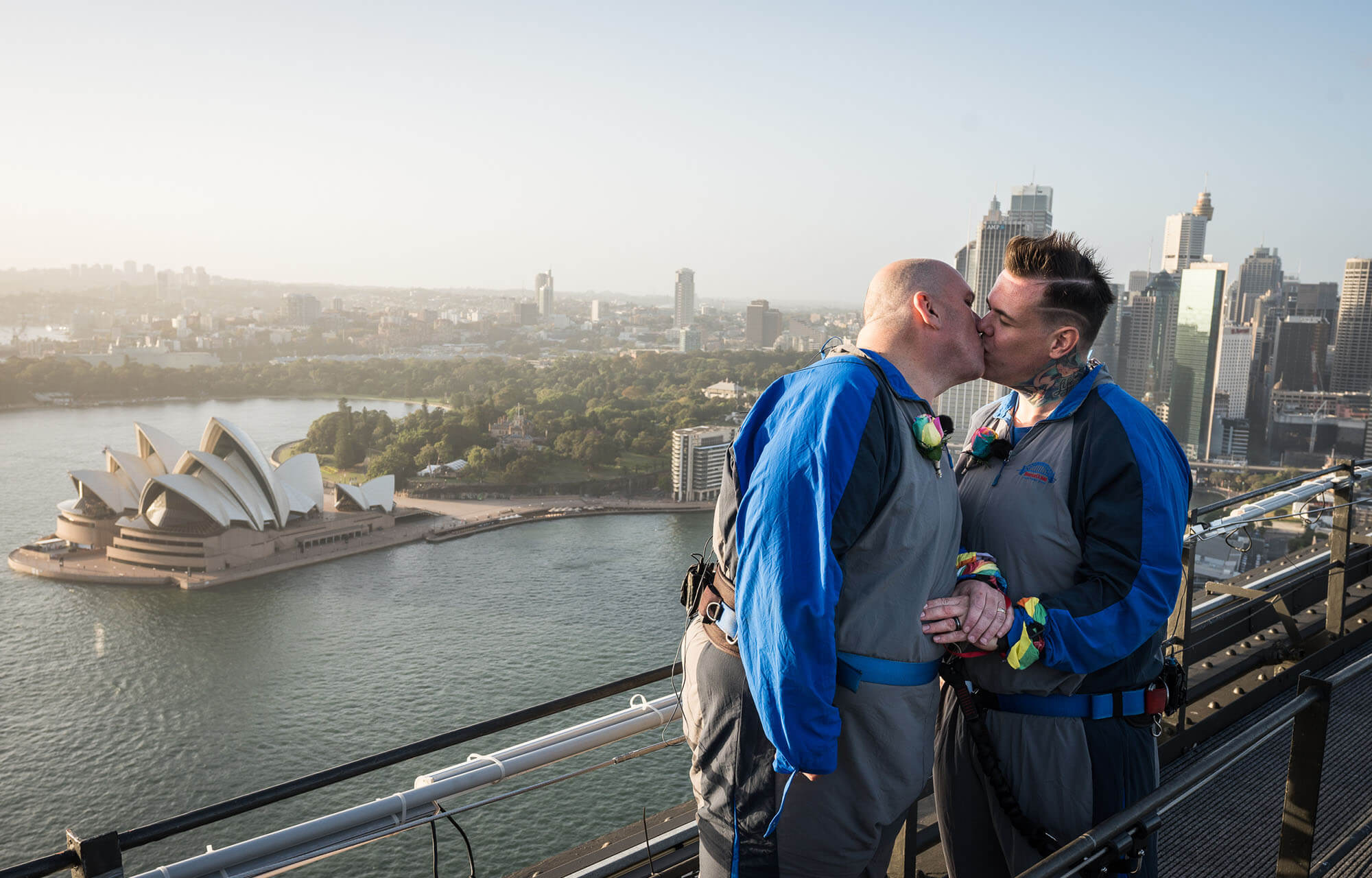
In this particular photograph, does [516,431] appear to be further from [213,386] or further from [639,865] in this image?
[639,865]

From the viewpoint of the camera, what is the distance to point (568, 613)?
49.8 ft

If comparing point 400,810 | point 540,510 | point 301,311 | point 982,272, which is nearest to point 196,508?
point 540,510

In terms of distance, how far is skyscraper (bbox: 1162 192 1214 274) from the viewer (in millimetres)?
47719

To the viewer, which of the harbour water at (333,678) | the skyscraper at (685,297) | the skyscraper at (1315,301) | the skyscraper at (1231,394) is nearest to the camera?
the harbour water at (333,678)

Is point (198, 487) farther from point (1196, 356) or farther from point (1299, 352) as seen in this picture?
point (1299, 352)

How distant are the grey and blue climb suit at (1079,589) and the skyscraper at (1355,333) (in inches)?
1532

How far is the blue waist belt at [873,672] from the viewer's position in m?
0.67

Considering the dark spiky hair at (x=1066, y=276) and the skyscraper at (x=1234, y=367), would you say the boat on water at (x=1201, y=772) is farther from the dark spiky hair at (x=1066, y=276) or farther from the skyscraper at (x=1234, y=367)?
the skyscraper at (x=1234, y=367)

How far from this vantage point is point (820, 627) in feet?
2.00

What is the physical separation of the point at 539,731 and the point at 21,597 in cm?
1286

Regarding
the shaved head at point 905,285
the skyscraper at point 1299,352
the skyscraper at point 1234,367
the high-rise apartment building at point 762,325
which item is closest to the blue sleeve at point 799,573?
the shaved head at point 905,285

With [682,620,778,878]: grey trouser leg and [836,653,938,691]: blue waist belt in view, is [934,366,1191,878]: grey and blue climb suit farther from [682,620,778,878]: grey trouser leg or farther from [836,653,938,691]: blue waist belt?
[682,620,778,878]: grey trouser leg

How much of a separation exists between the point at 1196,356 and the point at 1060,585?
35873 millimetres

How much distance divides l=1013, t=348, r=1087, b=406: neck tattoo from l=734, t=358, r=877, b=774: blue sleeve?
0.88ft
